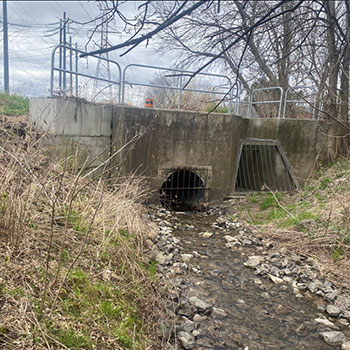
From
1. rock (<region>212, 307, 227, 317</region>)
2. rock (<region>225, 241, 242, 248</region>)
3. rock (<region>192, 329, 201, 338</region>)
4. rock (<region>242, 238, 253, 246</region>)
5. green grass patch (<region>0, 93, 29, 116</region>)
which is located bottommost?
rock (<region>212, 307, 227, 317</region>)

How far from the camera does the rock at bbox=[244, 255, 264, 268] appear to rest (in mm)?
5059

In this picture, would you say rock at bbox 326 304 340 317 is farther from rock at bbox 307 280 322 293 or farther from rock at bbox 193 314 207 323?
rock at bbox 193 314 207 323

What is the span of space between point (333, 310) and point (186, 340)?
200 centimetres

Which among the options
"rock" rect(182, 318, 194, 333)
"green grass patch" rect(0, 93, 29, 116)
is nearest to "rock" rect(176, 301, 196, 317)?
"rock" rect(182, 318, 194, 333)

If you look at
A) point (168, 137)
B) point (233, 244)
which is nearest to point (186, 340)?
point (233, 244)

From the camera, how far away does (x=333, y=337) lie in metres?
3.42

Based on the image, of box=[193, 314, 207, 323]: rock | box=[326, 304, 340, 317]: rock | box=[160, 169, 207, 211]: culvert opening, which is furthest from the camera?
box=[160, 169, 207, 211]: culvert opening

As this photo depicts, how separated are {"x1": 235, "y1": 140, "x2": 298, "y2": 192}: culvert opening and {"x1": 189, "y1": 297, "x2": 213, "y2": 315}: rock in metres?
5.10

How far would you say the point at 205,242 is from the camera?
A: 6000mm

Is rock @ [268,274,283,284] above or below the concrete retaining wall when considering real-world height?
below

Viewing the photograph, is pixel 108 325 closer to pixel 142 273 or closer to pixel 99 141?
pixel 142 273

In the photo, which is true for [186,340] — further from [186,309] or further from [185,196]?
[185,196]

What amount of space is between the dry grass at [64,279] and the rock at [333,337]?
1.81m

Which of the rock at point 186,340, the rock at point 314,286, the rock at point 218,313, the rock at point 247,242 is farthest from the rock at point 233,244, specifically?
the rock at point 186,340
